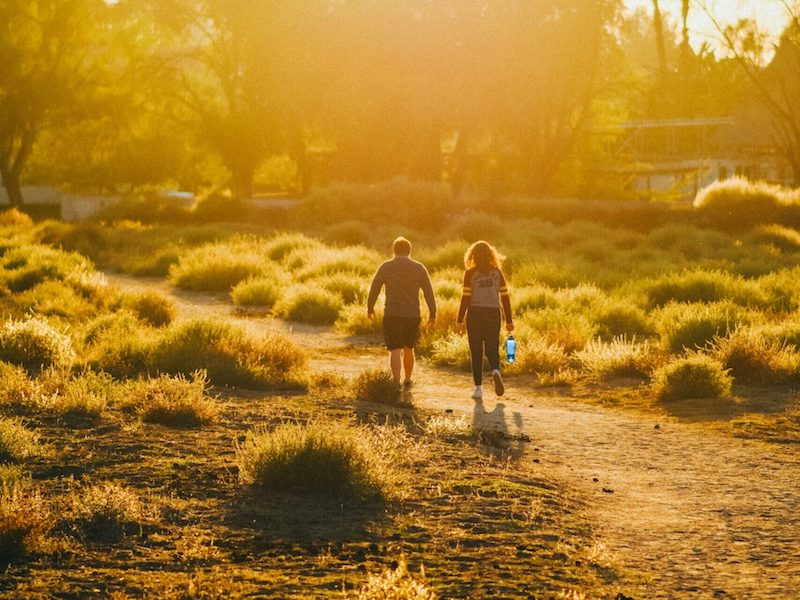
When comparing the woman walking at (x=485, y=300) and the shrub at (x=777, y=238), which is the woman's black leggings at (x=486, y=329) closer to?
the woman walking at (x=485, y=300)

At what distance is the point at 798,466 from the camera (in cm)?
924

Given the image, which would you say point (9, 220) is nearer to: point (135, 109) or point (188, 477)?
point (135, 109)

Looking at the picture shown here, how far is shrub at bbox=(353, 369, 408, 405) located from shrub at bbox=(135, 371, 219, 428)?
196 cm

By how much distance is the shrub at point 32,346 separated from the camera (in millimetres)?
12805

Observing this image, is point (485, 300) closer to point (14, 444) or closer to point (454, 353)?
point (454, 353)

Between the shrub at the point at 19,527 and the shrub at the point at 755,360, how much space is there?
8616 mm

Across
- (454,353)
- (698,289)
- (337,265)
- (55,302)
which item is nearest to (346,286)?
(337,265)

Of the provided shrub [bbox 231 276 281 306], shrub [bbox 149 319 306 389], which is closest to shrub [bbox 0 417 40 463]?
shrub [bbox 149 319 306 389]

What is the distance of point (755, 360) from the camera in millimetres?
13438

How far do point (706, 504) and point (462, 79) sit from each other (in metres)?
42.5

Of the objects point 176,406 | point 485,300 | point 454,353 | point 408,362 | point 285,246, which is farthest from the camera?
point 285,246

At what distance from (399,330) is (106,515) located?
6.15 metres

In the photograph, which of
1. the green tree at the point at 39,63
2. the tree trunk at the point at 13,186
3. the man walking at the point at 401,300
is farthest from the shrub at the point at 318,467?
the tree trunk at the point at 13,186

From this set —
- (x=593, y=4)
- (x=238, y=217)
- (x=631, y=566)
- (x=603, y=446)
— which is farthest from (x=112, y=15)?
(x=631, y=566)
